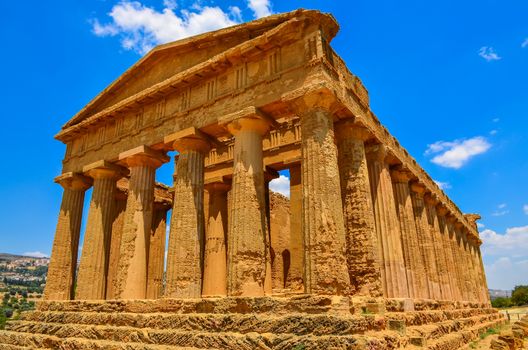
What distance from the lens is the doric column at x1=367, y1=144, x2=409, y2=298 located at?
40.9 ft

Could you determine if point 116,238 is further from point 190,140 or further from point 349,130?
point 349,130

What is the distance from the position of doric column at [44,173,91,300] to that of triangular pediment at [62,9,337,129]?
292 cm

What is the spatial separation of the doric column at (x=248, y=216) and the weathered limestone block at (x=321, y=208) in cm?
160

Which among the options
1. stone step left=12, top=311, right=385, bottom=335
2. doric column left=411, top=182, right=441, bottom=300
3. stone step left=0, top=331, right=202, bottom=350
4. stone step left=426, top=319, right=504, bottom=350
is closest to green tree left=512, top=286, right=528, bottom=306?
doric column left=411, top=182, right=441, bottom=300

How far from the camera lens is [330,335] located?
7297 millimetres

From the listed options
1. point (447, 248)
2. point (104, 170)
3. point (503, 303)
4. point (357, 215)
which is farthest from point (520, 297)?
point (104, 170)

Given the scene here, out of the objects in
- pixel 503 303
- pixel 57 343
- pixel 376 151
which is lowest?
pixel 503 303

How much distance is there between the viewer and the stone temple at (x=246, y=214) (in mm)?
9039

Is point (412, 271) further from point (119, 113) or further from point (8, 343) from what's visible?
point (8, 343)

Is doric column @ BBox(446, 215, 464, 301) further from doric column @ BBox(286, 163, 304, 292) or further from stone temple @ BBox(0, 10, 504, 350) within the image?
doric column @ BBox(286, 163, 304, 292)

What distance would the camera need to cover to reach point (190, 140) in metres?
13.0

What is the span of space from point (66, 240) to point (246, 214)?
9.73 meters

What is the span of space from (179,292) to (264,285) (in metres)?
2.67

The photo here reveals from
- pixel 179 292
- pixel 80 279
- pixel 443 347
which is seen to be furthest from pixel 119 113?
pixel 443 347
